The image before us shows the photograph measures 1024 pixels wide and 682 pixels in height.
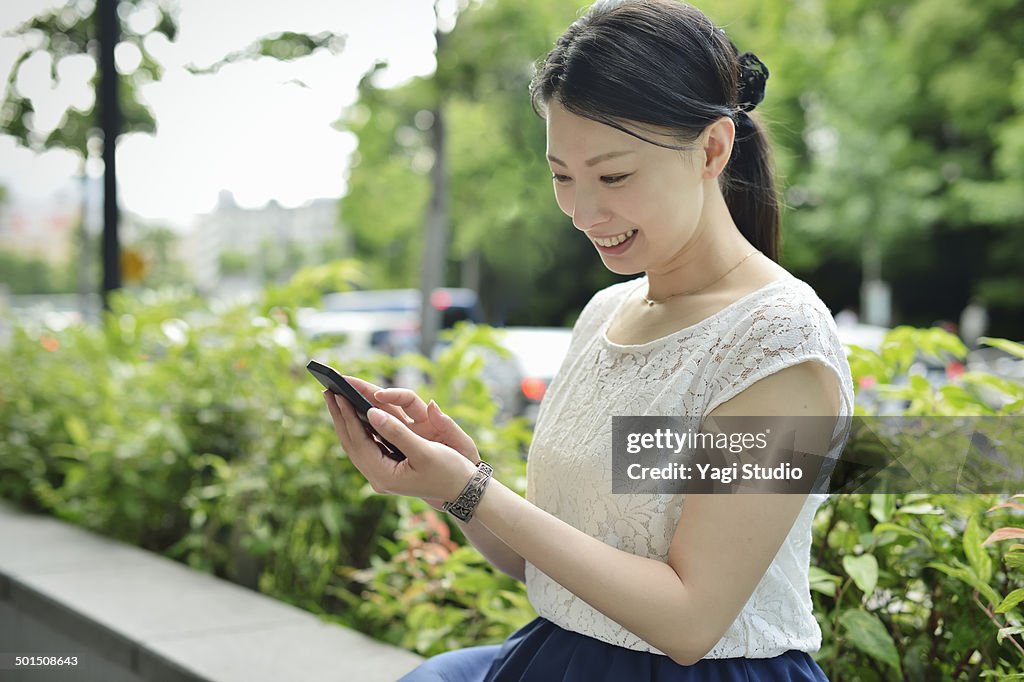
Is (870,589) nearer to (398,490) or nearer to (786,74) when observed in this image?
(398,490)

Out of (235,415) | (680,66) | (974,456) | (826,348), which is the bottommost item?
(235,415)

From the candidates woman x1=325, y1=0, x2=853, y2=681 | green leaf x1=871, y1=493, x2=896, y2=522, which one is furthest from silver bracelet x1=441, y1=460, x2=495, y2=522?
green leaf x1=871, y1=493, x2=896, y2=522

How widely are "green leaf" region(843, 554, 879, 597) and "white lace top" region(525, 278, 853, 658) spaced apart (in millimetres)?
447

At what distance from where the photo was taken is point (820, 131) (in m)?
25.9

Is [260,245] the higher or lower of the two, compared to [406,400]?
lower

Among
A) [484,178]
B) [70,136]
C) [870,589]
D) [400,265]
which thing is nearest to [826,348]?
[870,589]

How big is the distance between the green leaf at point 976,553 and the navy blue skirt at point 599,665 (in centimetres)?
46

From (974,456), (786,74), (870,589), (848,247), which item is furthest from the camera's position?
(848,247)

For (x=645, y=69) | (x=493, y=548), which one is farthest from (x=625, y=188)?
(x=493, y=548)

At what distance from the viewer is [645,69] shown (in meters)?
1.54

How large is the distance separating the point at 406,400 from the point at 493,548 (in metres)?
0.33

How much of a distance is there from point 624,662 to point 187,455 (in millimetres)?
2707

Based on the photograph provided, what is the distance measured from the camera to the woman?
1453mm

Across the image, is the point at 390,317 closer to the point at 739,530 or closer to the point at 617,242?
the point at 617,242
